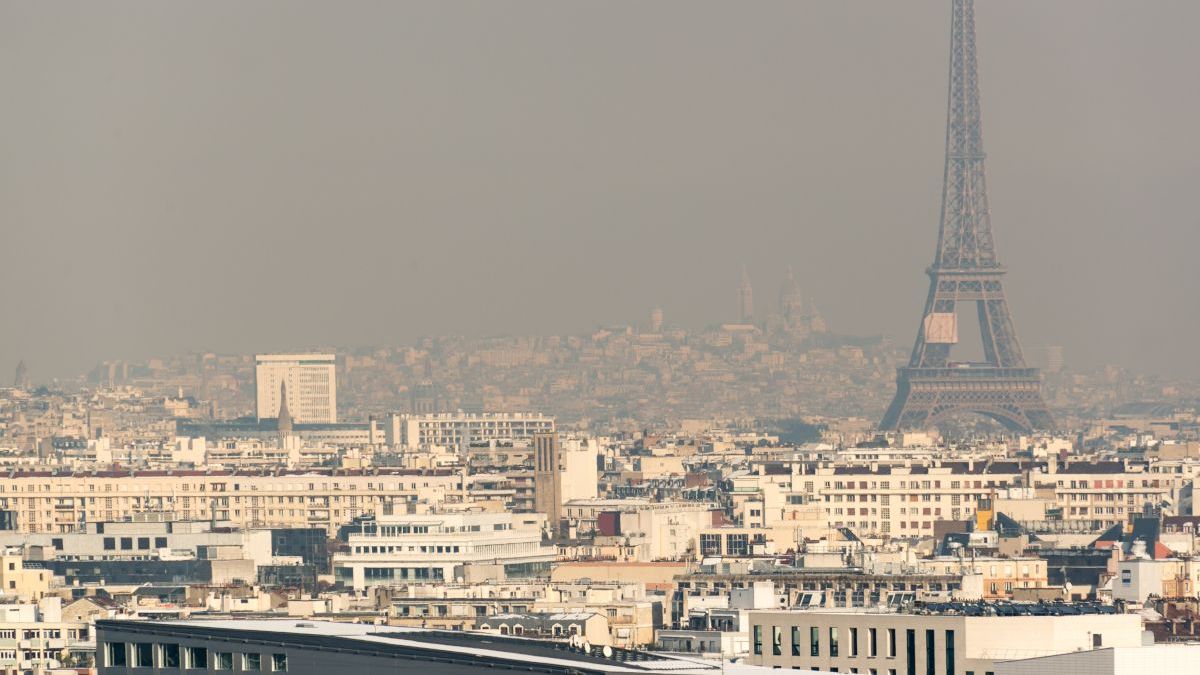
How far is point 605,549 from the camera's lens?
99.0 meters

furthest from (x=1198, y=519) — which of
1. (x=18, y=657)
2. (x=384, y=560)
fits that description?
(x=18, y=657)

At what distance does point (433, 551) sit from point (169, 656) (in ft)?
173

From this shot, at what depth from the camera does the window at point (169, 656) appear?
1630 inches

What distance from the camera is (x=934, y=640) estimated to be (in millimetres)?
46250

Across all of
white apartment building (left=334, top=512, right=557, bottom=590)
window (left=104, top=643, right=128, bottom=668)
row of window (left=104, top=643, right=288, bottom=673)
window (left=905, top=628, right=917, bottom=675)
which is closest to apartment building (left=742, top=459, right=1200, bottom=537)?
white apartment building (left=334, top=512, right=557, bottom=590)

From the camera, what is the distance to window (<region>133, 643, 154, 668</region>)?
4169cm

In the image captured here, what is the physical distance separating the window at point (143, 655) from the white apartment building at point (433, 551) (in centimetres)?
4726

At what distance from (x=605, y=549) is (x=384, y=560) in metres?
7.06

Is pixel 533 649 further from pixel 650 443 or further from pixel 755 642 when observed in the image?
pixel 650 443

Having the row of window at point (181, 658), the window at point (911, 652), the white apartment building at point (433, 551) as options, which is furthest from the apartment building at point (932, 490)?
the row of window at point (181, 658)

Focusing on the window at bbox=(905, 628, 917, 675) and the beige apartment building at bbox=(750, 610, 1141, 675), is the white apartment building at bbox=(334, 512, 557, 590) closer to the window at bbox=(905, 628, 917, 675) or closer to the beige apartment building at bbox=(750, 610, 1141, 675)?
the beige apartment building at bbox=(750, 610, 1141, 675)

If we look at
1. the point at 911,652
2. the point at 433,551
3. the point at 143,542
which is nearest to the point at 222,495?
the point at 143,542

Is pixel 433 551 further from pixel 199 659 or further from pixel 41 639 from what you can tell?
pixel 199 659

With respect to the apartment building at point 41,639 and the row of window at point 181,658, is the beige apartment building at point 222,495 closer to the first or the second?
the apartment building at point 41,639
